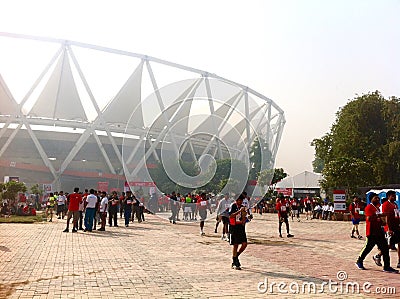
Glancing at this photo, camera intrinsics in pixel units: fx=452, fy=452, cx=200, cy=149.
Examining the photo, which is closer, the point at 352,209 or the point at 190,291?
the point at 190,291

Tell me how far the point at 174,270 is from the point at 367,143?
112ft

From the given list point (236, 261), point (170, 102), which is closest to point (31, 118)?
point (170, 102)

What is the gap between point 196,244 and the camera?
13086 mm

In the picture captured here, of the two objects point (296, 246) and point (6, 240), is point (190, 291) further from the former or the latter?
point (6, 240)

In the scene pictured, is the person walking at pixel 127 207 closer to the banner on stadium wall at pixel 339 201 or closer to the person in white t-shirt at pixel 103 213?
the person in white t-shirt at pixel 103 213

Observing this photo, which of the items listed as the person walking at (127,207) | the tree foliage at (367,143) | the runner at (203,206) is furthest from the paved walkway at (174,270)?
the tree foliage at (367,143)

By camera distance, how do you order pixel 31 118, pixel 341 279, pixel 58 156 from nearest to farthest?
pixel 341 279 < pixel 31 118 < pixel 58 156

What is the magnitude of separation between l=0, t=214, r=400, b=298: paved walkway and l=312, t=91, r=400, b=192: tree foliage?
2190 cm

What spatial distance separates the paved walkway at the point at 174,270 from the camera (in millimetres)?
6656

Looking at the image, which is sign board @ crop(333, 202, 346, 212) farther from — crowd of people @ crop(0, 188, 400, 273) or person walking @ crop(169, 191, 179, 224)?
person walking @ crop(169, 191, 179, 224)

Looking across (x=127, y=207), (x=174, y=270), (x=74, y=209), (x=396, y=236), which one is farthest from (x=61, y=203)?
(x=396, y=236)

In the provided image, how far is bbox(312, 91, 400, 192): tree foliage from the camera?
1353 inches

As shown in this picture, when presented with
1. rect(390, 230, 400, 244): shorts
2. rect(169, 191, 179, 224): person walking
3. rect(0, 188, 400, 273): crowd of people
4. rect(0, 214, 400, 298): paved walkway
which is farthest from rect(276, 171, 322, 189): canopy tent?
rect(390, 230, 400, 244): shorts

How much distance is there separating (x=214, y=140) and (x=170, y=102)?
3099mm
